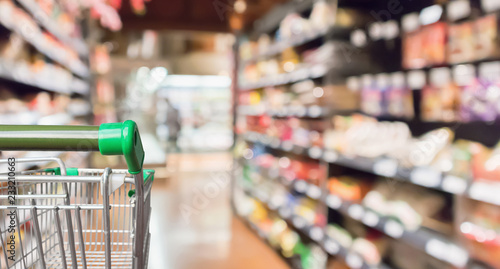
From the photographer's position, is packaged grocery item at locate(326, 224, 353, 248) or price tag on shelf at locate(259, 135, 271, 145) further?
price tag on shelf at locate(259, 135, 271, 145)

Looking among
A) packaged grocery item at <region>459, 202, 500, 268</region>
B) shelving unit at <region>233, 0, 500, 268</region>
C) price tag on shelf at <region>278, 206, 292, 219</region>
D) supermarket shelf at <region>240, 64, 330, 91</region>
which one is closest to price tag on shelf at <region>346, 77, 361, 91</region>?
shelving unit at <region>233, 0, 500, 268</region>

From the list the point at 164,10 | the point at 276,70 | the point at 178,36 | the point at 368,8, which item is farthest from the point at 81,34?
the point at 368,8

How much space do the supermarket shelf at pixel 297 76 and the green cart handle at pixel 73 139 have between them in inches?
83.5

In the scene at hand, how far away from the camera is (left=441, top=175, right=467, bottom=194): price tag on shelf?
1.57m

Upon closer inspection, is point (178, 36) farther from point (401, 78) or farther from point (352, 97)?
point (401, 78)

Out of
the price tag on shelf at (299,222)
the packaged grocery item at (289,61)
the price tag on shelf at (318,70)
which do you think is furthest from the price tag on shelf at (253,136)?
the price tag on shelf at (318,70)

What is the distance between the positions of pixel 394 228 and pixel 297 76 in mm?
1568

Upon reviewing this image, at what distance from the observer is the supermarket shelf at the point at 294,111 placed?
2.72m

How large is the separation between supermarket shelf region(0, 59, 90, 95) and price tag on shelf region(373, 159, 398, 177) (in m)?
2.27

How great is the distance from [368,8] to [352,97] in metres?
0.62

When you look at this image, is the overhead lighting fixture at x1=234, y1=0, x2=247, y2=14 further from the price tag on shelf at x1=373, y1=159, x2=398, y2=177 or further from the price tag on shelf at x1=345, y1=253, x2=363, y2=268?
the price tag on shelf at x1=345, y1=253, x2=363, y2=268

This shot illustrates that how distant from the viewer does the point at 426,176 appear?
1.80 m

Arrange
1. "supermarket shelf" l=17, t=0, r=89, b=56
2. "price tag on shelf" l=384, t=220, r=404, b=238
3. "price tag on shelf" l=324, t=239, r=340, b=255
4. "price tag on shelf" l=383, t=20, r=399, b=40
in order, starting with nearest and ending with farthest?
"price tag on shelf" l=384, t=220, r=404, b=238 < "price tag on shelf" l=383, t=20, r=399, b=40 < "price tag on shelf" l=324, t=239, r=340, b=255 < "supermarket shelf" l=17, t=0, r=89, b=56

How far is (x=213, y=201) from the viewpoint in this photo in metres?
5.57
